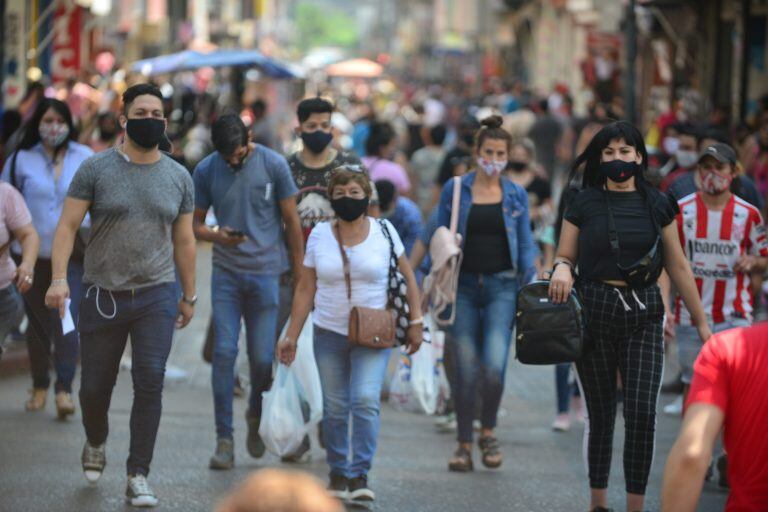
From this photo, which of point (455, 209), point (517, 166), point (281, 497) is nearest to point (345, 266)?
point (455, 209)

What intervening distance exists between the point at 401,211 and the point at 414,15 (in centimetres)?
10575

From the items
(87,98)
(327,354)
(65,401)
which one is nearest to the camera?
(327,354)

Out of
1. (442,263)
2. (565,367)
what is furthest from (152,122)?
(565,367)

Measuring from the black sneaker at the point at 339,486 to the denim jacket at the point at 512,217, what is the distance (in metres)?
1.63

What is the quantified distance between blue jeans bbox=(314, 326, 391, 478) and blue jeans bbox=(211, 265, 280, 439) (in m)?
Result: 0.82

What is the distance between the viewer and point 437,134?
16078 millimetres

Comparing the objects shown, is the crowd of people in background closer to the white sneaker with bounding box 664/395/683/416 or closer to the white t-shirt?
the white t-shirt

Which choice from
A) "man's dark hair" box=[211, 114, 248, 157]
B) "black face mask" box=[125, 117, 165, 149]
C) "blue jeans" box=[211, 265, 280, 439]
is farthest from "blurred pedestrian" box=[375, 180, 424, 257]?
"black face mask" box=[125, 117, 165, 149]

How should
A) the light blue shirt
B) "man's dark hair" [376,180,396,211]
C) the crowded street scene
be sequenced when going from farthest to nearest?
1. "man's dark hair" [376,180,396,211]
2. the light blue shirt
3. the crowded street scene

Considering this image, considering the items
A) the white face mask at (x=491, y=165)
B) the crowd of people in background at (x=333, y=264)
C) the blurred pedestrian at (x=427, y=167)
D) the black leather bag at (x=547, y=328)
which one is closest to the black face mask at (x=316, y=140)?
the crowd of people in background at (x=333, y=264)

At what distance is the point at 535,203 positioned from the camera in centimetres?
1098

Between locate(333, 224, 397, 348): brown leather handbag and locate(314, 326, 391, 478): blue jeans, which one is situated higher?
locate(333, 224, 397, 348): brown leather handbag

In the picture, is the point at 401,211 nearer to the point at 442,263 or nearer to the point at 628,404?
the point at 442,263

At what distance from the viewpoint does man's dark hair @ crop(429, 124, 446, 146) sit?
52.7 feet
